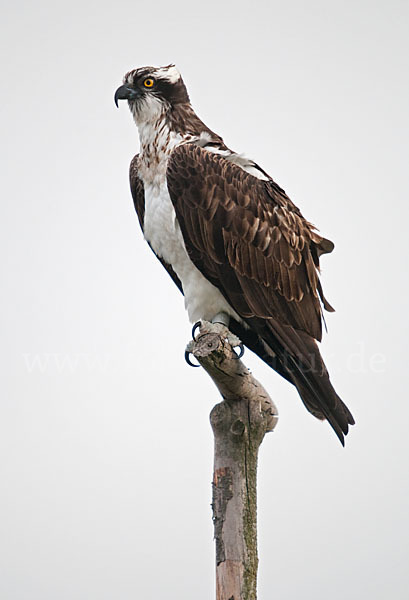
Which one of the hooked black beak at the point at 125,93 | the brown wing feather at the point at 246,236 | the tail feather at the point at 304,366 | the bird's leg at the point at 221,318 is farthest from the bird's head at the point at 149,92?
the tail feather at the point at 304,366

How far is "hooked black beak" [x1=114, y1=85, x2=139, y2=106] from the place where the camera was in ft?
19.8

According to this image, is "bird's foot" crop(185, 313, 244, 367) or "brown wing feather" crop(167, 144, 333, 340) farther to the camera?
"brown wing feather" crop(167, 144, 333, 340)

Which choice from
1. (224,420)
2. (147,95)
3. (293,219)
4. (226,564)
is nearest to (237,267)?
(293,219)

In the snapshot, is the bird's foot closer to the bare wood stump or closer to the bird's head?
the bare wood stump

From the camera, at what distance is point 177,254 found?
579 centimetres

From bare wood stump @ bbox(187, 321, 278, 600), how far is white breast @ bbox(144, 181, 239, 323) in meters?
0.43

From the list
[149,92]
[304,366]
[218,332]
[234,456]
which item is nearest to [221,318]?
[218,332]

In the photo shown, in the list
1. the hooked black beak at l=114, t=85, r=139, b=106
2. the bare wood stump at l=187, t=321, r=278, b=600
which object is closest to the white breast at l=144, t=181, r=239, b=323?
the bare wood stump at l=187, t=321, r=278, b=600

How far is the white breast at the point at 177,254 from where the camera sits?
568 centimetres

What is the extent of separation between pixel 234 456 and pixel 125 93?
2.92 meters

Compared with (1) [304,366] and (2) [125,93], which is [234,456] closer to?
(1) [304,366]

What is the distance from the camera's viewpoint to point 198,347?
4910mm

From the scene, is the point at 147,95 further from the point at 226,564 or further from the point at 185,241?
the point at 226,564

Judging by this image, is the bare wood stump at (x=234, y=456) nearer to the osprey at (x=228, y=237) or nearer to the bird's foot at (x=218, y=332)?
the bird's foot at (x=218, y=332)
